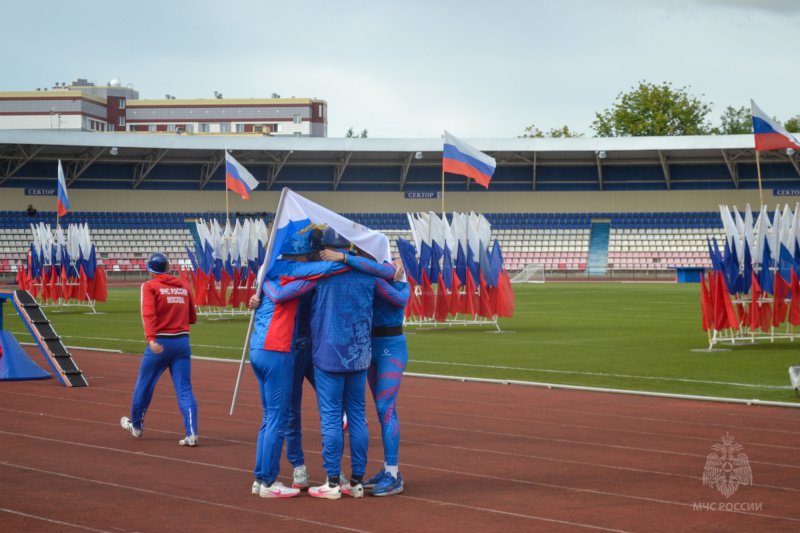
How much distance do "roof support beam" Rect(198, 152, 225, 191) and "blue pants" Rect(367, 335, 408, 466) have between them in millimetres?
50777

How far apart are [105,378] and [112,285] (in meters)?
36.8

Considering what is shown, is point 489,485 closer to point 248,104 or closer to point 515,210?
point 515,210

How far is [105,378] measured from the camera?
13961mm

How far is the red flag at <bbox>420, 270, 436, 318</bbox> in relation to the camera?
21906mm

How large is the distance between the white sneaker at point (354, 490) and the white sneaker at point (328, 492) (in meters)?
0.07

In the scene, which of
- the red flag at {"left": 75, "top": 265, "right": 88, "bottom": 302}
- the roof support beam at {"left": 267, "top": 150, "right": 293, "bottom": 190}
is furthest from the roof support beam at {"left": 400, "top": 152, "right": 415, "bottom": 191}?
the red flag at {"left": 75, "top": 265, "right": 88, "bottom": 302}

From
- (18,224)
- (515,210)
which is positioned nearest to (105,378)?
(18,224)

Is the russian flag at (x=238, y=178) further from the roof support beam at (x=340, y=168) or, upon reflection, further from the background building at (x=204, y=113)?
the background building at (x=204, y=113)

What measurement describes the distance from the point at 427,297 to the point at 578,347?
510cm

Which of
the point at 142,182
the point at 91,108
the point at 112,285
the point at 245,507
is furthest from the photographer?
the point at 91,108

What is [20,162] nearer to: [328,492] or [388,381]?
[388,381]

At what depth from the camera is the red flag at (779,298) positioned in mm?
17750

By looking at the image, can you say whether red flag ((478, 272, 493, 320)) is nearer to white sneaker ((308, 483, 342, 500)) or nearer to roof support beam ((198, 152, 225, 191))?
white sneaker ((308, 483, 342, 500))

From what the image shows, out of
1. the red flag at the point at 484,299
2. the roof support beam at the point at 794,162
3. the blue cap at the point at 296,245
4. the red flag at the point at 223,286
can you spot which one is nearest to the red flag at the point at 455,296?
the red flag at the point at 484,299
